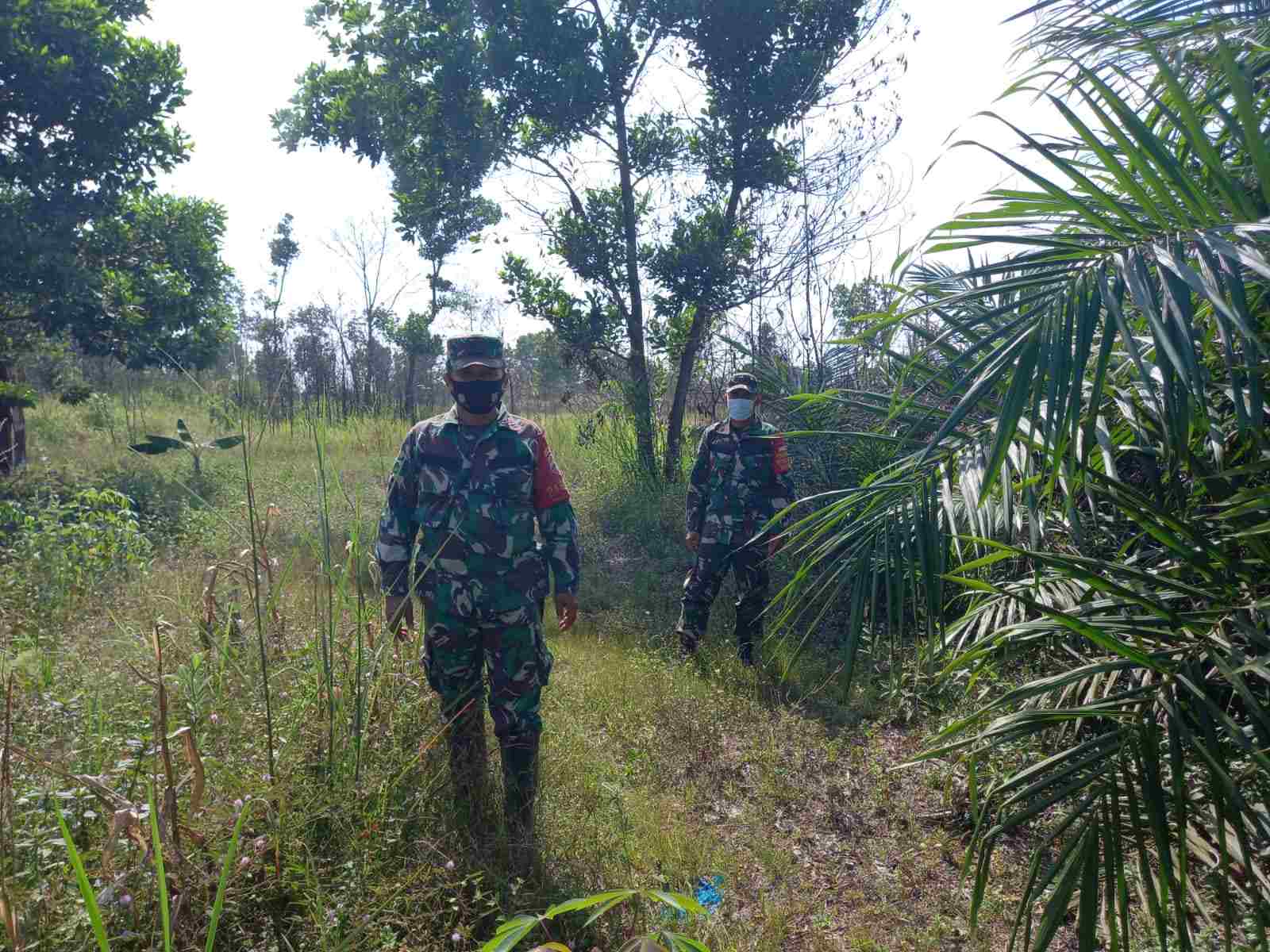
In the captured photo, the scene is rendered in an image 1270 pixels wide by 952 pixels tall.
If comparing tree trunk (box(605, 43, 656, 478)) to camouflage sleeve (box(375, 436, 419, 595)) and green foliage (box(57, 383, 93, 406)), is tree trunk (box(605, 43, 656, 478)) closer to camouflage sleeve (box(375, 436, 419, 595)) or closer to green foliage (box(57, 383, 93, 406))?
camouflage sleeve (box(375, 436, 419, 595))

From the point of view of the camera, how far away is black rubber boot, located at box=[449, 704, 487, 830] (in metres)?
2.76

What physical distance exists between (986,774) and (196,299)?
9.84 metres

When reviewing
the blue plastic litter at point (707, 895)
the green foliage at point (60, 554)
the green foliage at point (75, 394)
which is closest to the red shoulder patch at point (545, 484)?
the blue plastic litter at point (707, 895)

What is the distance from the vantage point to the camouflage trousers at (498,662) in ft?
9.00

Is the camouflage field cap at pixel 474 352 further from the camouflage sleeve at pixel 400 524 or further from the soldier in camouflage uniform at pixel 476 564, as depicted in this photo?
the camouflage sleeve at pixel 400 524

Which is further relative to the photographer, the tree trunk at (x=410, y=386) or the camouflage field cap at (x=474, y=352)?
the tree trunk at (x=410, y=386)

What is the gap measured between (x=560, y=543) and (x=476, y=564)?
33cm

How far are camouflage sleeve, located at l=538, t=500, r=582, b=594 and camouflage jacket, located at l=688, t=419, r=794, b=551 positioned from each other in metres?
2.03

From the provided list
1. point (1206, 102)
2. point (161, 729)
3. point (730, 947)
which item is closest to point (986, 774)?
point (730, 947)

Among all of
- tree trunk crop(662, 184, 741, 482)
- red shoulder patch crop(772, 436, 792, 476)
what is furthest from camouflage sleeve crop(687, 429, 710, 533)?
tree trunk crop(662, 184, 741, 482)

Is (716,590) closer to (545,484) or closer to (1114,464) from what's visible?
(545,484)

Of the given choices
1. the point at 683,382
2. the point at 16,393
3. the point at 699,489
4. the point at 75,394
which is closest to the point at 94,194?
the point at 75,394

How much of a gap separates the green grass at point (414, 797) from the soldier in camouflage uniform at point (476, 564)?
170 mm

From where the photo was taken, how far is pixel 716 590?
4984 mm
